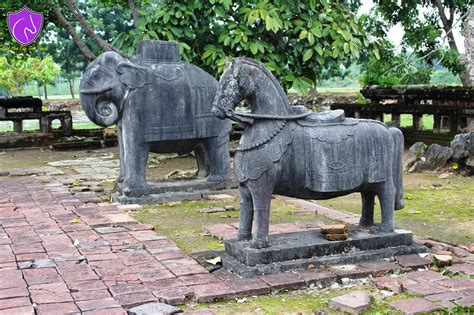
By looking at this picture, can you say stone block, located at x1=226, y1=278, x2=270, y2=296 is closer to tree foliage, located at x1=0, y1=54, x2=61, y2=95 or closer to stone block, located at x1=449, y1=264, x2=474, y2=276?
stone block, located at x1=449, y1=264, x2=474, y2=276

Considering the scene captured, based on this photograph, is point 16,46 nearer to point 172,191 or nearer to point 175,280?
point 172,191

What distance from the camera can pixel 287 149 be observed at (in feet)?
17.4

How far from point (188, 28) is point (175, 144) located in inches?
101

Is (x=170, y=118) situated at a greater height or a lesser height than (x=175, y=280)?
greater

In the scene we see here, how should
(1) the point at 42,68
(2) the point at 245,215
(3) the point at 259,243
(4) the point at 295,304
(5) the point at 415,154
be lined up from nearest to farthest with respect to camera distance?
1. (4) the point at 295,304
2. (3) the point at 259,243
3. (2) the point at 245,215
4. (5) the point at 415,154
5. (1) the point at 42,68

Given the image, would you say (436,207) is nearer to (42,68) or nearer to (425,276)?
(425,276)

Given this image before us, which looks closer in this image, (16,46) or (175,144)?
(175,144)

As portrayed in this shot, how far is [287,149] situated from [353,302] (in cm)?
157

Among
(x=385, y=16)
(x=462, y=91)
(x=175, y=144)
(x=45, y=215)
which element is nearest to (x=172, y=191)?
(x=175, y=144)

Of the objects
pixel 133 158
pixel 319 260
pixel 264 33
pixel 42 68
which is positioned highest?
pixel 42 68

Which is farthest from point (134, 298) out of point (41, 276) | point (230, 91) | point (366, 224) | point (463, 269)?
point (463, 269)

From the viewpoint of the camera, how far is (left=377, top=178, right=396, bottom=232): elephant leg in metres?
5.63

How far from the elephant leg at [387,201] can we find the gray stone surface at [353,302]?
135 cm

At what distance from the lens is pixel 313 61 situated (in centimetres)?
1051
